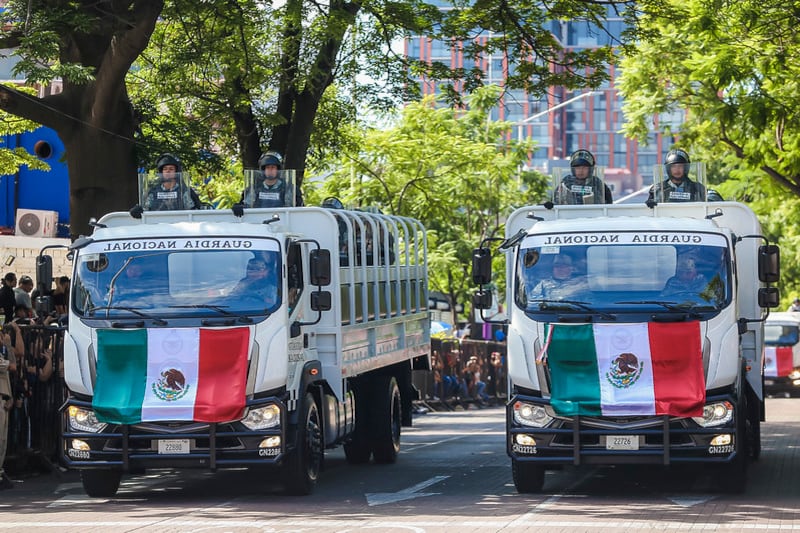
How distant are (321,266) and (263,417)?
5.14 feet

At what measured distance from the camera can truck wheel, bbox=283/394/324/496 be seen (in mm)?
14531

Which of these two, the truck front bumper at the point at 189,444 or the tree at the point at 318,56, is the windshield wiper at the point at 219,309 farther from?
the tree at the point at 318,56

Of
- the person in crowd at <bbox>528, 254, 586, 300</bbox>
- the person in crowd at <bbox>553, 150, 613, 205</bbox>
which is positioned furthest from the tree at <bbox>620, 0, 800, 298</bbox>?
the person in crowd at <bbox>528, 254, 586, 300</bbox>

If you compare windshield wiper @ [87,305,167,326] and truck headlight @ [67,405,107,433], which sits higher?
windshield wiper @ [87,305,167,326]

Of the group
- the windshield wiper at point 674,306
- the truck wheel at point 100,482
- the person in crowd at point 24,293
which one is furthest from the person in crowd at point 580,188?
the person in crowd at point 24,293

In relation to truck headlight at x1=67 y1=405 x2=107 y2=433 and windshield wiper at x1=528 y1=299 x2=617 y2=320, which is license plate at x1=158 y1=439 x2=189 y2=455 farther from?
windshield wiper at x1=528 y1=299 x2=617 y2=320

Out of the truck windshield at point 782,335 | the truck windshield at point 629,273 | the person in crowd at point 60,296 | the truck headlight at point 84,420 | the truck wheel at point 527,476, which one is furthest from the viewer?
the truck windshield at point 782,335

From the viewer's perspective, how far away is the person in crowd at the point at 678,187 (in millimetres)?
16625

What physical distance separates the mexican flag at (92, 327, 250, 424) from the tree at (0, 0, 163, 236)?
19.5ft

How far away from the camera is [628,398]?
1370 cm

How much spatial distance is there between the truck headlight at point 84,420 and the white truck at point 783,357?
113 ft

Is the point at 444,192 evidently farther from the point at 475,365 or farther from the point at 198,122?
the point at 198,122

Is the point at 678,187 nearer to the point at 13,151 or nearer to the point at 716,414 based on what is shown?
the point at 716,414

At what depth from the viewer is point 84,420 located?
1423 cm
